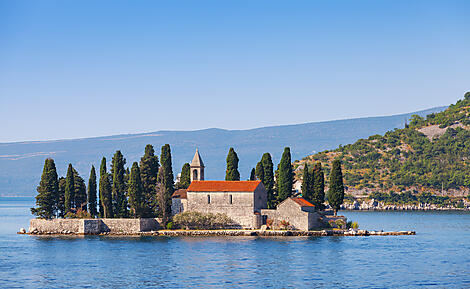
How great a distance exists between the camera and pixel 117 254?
79.2 metres

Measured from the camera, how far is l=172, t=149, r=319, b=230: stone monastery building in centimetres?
9438

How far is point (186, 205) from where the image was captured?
97750mm

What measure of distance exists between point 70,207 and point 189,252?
2832 centimetres

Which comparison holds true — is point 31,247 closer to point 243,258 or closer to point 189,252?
point 189,252

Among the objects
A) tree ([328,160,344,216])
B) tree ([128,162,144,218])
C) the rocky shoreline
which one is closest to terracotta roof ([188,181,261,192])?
the rocky shoreline

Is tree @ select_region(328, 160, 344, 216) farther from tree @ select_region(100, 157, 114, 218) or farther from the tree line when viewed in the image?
tree @ select_region(100, 157, 114, 218)

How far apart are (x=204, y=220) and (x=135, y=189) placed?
9969 millimetres

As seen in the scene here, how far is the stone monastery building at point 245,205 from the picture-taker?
310 ft

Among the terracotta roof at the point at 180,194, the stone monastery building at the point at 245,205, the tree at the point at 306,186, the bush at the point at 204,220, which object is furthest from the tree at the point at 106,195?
the tree at the point at 306,186

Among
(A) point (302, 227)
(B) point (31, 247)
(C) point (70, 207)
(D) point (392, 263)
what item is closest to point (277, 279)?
(D) point (392, 263)

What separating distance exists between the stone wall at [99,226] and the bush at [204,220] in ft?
13.4

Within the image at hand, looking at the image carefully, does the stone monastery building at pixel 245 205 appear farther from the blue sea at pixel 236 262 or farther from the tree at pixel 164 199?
the blue sea at pixel 236 262

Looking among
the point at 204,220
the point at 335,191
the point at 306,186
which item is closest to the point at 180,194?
the point at 204,220

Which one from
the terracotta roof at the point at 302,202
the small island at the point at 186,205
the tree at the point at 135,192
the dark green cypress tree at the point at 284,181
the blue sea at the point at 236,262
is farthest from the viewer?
the dark green cypress tree at the point at 284,181
